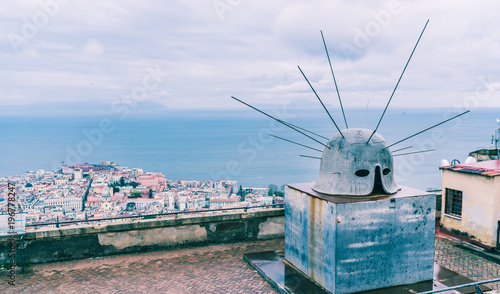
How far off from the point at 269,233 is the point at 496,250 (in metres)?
6.45

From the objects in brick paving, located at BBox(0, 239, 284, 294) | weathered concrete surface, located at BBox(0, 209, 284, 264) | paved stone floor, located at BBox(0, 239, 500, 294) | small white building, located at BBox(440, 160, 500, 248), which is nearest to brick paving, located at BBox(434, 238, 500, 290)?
paved stone floor, located at BBox(0, 239, 500, 294)

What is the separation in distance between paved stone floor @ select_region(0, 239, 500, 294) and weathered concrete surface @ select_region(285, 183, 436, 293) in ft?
4.62

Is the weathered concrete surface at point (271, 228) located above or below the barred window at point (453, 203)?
below

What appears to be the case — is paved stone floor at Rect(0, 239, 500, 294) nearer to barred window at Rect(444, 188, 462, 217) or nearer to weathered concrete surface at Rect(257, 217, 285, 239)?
weathered concrete surface at Rect(257, 217, 285, 239)

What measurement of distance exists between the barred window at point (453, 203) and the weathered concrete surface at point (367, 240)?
4.60m

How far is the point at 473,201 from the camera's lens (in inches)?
420

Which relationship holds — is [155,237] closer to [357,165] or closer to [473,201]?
[357,165]

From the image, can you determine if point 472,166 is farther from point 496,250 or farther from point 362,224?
→ point 362,224

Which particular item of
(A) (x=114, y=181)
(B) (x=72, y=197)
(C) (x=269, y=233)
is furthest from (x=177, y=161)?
(C) (x=269, y=233)

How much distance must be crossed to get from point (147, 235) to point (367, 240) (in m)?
5.77

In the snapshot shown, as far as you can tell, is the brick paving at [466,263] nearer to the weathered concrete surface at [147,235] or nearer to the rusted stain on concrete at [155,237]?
the weathered concrete surface at [147,235]

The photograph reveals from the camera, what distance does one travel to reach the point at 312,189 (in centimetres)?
805

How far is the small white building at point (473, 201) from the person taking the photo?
396 inches

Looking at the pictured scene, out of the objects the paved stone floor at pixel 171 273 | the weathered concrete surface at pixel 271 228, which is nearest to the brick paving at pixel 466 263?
the paved stone floor at pixel 171 273
